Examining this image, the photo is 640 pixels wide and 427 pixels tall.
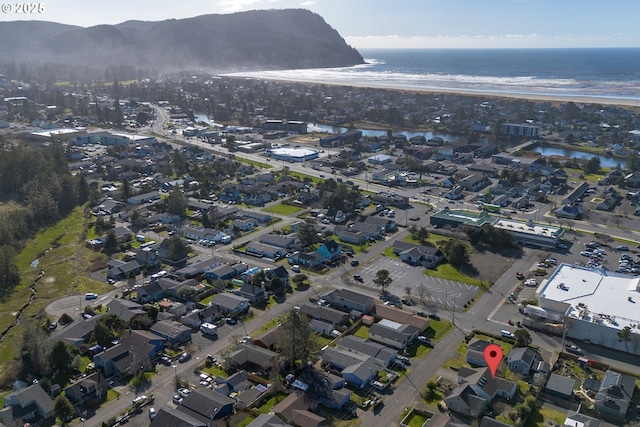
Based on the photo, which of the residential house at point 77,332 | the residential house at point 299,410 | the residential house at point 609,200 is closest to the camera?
the residential house at point 299,410

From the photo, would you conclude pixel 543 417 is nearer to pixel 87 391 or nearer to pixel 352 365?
pixel 352 365

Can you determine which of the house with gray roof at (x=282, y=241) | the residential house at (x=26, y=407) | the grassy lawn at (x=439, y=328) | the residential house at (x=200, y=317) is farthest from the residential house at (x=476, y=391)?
the house with gray roof at (x=282, y=241)

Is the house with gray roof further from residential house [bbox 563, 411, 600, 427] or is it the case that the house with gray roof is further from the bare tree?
residential house [bbox 563, 411, 600, 427]

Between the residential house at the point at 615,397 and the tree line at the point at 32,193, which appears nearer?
the residential house at the point at 615,397

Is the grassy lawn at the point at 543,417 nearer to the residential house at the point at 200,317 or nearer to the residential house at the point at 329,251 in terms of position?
the residential house at the point at 200,317

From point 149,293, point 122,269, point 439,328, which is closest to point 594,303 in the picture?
point 439,328

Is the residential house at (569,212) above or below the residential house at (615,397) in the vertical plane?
above

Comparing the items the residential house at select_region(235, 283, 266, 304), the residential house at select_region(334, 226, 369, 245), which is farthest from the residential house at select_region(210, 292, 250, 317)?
the residential house at select_region(334, 226, 369, 245)

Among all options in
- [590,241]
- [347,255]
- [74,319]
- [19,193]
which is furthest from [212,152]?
[590,241]
